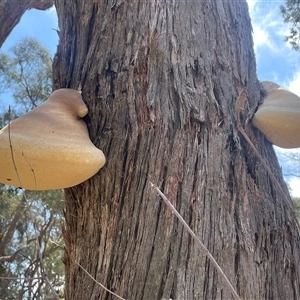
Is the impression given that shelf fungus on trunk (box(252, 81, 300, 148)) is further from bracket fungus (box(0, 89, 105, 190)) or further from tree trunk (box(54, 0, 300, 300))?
bracket fungus (box(0, 89, 105, 190))

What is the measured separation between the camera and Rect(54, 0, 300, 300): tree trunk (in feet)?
3.51

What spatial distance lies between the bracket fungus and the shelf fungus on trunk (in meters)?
0.63

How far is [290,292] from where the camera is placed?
1142mm

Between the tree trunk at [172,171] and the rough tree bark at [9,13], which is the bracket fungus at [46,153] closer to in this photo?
the tree trunk at [172,171]

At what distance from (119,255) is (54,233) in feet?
21.3

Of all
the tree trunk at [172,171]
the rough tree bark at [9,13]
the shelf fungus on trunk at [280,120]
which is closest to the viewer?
the tree trunk at [172,171]

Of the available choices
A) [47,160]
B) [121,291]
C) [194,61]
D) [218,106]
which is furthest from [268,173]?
[47,160]

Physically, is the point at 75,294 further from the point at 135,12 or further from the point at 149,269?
the point at 135,12

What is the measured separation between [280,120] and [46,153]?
87 centimetres

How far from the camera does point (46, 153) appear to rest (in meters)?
1.13

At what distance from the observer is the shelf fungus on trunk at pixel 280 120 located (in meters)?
1.39

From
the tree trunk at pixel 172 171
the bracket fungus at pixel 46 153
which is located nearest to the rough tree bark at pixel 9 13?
the tree trunk at pixel 172 171

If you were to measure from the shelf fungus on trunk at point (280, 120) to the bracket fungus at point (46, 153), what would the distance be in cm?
63

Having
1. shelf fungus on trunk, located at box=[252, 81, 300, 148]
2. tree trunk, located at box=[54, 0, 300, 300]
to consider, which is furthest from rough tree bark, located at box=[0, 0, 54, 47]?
shelf fungus on trunk, located at box=[252, 81, 300, 148]
